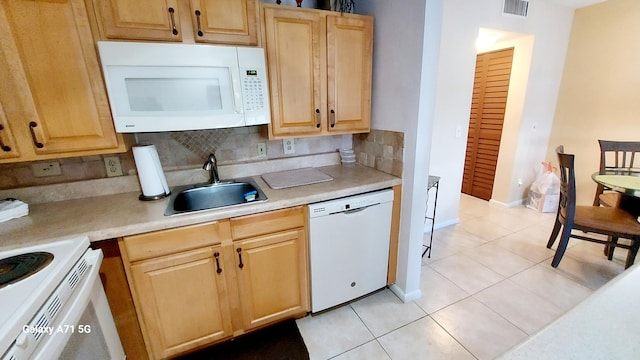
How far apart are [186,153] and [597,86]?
434 cm

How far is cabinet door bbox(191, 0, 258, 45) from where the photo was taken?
135 cm

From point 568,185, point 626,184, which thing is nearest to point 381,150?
point 568,185

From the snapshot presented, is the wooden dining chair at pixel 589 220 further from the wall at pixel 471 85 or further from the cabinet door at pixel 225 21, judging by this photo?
the cabinet door at pixel 225 21

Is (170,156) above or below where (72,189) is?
above

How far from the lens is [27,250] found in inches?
41.3

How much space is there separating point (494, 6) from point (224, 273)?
3401 millimetres

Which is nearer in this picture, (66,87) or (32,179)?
(66,87)

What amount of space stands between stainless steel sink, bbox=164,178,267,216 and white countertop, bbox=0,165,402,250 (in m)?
0.11

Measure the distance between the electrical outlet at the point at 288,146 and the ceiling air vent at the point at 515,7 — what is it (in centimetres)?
261

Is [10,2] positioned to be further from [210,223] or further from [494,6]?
[494,6]

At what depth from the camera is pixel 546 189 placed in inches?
129

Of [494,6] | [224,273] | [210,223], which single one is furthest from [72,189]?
[494,6]

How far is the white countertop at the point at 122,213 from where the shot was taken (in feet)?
3.83

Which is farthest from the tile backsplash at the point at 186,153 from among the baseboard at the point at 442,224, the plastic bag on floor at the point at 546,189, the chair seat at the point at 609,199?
the plastic bag on floor at the point at 546,189
